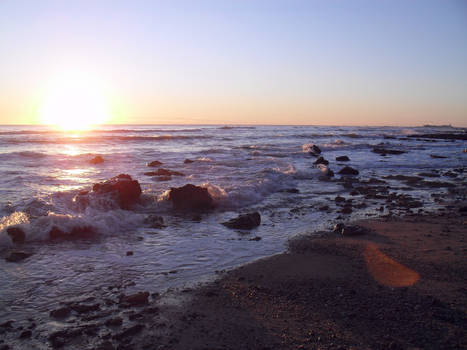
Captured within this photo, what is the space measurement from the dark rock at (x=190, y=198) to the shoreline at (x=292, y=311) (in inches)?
161

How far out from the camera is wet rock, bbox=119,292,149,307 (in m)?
4.30

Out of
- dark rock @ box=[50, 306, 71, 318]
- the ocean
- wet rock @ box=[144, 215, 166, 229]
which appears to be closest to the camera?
dark rock @ box=[50, 306, 71, 318]

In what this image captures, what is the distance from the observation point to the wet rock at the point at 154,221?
785 centimetres

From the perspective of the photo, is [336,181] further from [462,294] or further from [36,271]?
[36,271]

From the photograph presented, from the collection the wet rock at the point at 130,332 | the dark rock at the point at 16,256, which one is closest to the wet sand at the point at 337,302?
the wet rock at the point at 130,332

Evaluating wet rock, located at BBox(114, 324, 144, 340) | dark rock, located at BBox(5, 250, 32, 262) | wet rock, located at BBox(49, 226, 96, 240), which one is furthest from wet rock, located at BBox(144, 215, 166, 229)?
wet rock, located at BBox(114, 324, 144, 340)

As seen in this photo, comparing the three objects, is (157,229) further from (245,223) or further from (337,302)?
(337,302)

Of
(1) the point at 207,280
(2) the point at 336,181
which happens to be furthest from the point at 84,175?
(1) the point at 207,280

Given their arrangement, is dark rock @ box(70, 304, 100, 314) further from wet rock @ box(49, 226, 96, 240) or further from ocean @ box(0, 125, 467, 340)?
wet rock @ box(49, 226, 96, 240)

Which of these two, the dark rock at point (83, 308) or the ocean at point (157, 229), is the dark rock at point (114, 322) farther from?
the ocean at point (157, 229)

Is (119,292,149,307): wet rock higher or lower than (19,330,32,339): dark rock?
Result: higher

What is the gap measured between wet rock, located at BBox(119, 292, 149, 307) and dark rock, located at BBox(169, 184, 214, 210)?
5.18 metres

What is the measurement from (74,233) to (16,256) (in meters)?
1.35

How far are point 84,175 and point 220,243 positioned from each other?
36.5 ft
